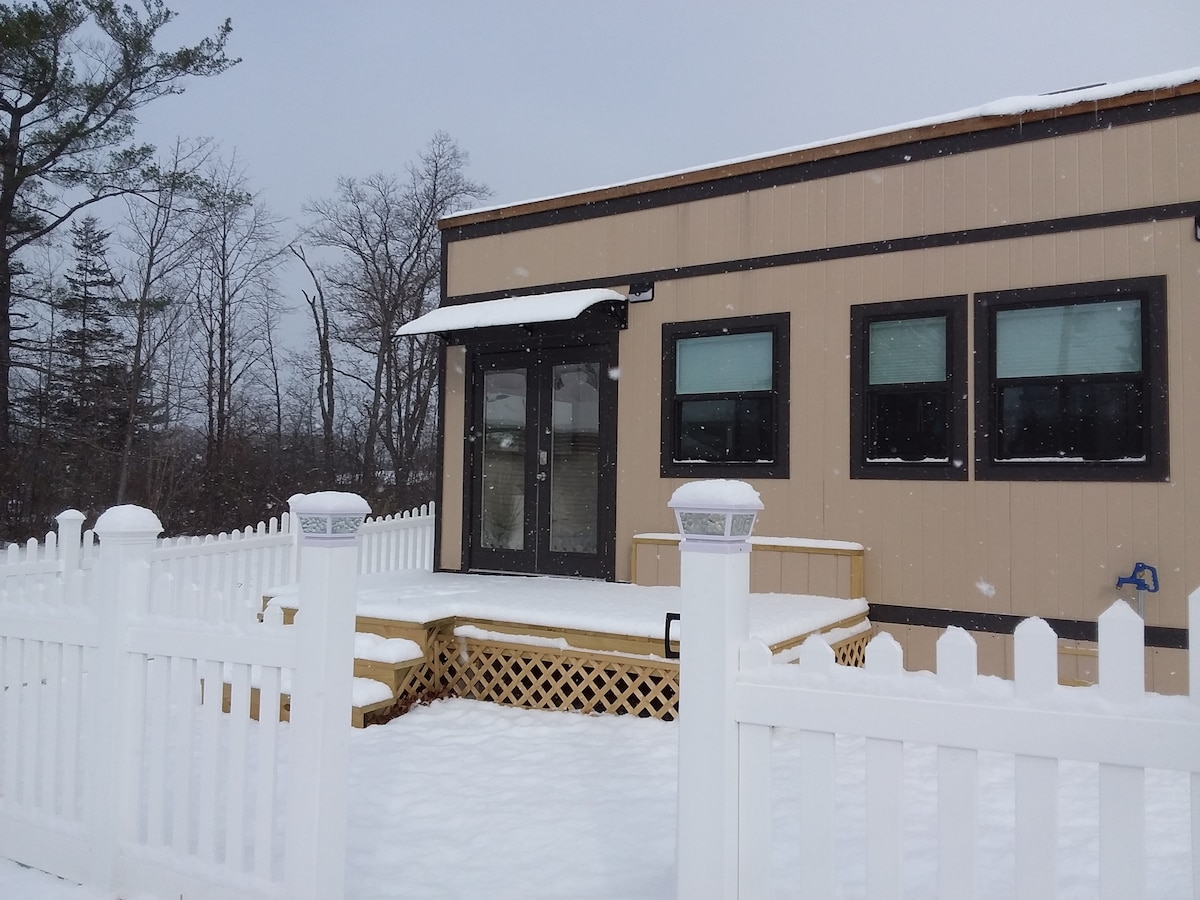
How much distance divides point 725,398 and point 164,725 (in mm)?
4966

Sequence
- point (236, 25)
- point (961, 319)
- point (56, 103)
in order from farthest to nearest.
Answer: point (236, 25), point (56, 103), point (961, 319)

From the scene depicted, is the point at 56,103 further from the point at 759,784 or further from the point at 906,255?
the point at 759,784

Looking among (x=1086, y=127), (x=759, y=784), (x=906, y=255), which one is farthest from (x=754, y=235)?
(x=759, y=784)

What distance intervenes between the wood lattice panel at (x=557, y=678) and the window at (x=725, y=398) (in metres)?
2.12

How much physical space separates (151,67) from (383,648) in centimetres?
1563

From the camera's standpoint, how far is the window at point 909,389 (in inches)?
238

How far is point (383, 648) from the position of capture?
5.19 metres

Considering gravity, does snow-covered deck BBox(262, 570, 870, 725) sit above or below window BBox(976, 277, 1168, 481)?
below

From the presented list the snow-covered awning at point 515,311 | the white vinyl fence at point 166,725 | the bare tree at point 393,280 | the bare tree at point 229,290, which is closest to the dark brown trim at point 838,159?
the snow-covered awning at point 515,311

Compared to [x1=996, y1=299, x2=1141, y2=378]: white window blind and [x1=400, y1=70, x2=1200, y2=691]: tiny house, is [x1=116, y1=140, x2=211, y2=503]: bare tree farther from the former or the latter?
[x1=996, y1=299, x2=1141, y2=378]: white window blind

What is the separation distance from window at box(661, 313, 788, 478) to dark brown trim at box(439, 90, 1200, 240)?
1137 millimetres

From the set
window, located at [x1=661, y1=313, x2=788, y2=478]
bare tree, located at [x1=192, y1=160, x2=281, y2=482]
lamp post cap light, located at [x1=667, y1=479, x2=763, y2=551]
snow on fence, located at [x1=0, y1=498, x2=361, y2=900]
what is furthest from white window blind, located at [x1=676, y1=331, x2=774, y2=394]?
bare tree, located at [x1=192, y1=160, x2=281, y2=482]

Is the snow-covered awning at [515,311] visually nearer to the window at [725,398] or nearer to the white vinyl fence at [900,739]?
the window at [725,398]

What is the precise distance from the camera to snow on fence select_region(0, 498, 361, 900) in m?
2.57
